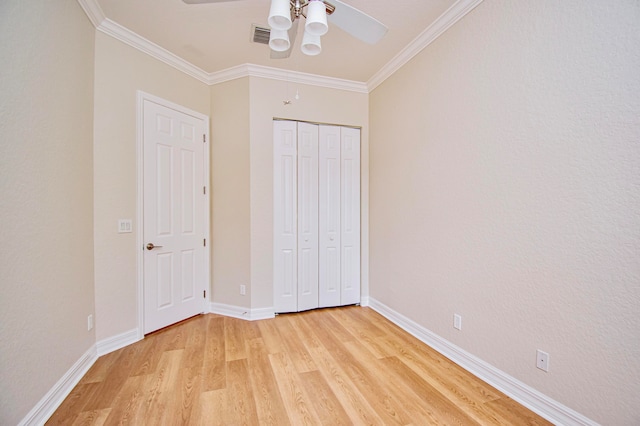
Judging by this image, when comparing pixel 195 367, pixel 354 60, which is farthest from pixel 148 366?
pixel 354 60

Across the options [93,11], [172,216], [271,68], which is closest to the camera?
[93,11]

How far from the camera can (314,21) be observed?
4.61ft

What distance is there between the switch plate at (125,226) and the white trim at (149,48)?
161 cm

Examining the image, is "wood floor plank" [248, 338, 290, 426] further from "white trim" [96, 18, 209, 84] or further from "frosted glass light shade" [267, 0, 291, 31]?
"white trim" [96, 18, 209, 84]

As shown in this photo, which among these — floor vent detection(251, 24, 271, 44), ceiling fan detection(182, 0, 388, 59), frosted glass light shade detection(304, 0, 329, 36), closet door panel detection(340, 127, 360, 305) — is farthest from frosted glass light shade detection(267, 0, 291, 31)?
closet door panel detection(340, 127, 360, 305)

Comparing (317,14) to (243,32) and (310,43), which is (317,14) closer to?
(310,43)

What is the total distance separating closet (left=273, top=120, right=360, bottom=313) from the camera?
3.18 m

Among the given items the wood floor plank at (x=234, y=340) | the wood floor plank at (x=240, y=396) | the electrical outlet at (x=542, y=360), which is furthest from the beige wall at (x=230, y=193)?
the electrical outlet at (x=542, y=360)

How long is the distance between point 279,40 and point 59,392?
2.60m

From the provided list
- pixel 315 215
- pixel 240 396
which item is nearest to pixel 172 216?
pixel 315 215

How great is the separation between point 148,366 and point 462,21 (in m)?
3.66

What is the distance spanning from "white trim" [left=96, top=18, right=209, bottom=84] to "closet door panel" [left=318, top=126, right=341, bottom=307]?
5.10 ft

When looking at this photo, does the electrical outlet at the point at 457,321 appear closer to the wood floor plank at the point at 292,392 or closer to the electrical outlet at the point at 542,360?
the electrical outlet at the point at 542,360

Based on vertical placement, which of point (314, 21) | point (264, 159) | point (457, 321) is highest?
point (314, 21)
